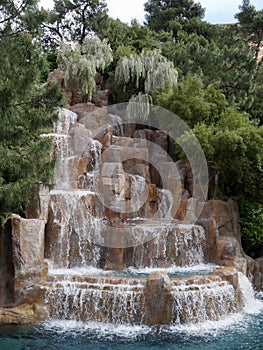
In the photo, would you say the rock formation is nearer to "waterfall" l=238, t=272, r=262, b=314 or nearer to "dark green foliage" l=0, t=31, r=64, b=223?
"waterfall" l=238, t=272, r=262, b=314

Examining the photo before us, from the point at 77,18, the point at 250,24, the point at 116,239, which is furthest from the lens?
the point at 250,24

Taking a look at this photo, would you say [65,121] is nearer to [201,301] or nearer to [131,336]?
[201,301]

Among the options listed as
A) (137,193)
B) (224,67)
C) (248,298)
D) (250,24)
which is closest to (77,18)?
(224,67)

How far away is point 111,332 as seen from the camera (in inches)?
346

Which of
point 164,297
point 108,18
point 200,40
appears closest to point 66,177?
point 164,297

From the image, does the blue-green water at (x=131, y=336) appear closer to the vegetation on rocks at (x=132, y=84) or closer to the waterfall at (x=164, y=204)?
the vegetation on rocks at (x=132, y=84)

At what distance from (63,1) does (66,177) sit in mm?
15089

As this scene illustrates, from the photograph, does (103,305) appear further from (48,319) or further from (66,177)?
(66,177)

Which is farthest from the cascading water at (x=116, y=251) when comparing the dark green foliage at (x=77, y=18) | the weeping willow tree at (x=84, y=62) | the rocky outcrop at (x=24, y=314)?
the dark green foliage at (x=77, y=18)

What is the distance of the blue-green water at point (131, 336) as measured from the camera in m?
8.04

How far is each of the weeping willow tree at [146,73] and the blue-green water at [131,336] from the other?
11.6 meters

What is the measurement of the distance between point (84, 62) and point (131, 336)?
14.4m

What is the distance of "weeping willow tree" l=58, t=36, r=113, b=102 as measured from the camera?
2017 cm

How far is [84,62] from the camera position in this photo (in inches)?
794
